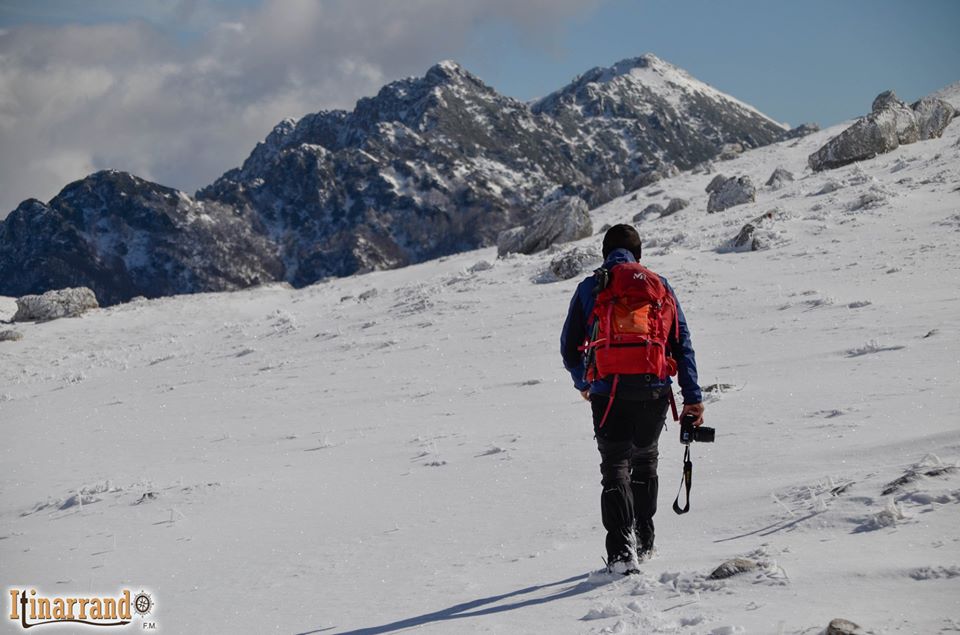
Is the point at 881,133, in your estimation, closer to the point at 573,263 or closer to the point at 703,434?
the point at 573,263

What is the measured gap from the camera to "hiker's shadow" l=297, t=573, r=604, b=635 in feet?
15.4

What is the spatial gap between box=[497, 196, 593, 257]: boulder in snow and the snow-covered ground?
13.1 meters

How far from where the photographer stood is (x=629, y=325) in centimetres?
505

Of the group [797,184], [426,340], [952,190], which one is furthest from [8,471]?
[797,184]

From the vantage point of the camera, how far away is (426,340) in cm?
1819

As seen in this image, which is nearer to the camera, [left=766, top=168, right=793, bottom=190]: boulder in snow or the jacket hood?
the jacket hood

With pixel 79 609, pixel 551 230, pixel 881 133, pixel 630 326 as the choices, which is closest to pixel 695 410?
pixel 630 326

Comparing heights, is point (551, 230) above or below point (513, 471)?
above

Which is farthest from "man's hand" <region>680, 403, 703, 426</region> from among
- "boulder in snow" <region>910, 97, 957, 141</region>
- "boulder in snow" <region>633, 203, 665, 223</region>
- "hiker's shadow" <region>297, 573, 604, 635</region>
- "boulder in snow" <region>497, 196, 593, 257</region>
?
"boulder in snow" <region>910, 97, 957, 141</region>

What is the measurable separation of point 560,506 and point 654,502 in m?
1.81

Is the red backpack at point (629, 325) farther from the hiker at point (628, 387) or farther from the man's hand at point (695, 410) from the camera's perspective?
the man's hand at point (695, 410)

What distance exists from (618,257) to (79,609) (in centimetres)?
474

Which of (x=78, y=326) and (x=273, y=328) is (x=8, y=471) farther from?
(x=78, y=326)

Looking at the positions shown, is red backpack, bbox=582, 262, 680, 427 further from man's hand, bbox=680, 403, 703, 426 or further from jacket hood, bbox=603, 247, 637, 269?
man's hand, bbox=680, 403, 703, 426
